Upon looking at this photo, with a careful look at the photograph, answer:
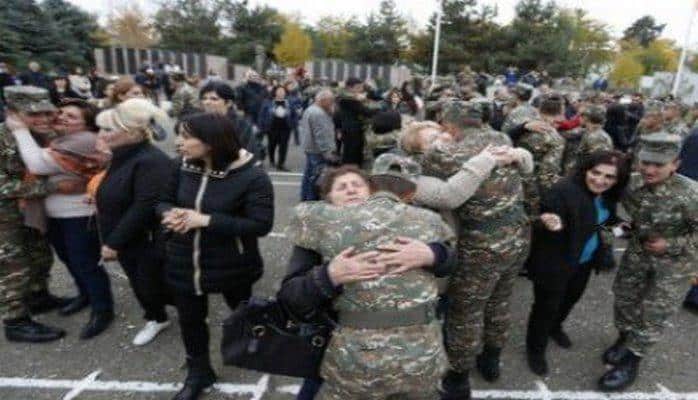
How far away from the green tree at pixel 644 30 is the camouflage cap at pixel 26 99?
83284 millimetres

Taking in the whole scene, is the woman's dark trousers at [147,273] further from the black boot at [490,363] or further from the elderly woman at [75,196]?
the black boot at [490,363]

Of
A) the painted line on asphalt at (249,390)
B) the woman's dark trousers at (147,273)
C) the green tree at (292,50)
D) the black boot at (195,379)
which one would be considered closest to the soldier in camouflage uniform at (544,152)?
the painted line on asphalt at (249,390)

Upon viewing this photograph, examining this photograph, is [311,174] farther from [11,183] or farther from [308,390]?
[308,390]

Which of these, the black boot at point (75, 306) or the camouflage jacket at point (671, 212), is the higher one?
the camouflage jacket at point (671, 212)

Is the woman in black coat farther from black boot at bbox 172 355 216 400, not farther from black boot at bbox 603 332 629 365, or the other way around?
black boot at bbox 603 332 629 365

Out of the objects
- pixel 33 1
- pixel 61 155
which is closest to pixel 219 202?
pixel 61 155

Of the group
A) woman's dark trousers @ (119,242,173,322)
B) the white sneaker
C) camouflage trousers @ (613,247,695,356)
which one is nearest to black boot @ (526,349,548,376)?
camouflage trousers @ (613,247,695,356)

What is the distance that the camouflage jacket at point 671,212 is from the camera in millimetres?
3141

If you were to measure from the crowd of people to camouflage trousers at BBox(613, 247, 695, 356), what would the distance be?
0.01 metres

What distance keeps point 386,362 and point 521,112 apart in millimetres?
4306

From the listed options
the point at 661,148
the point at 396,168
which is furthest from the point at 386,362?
the point at 661,148

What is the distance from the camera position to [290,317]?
2.17 m

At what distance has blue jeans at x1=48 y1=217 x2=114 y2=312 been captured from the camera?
374 centimetres

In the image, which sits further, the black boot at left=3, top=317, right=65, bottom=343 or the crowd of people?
the black boot at left=3, top=317, right=65, bottom=343
